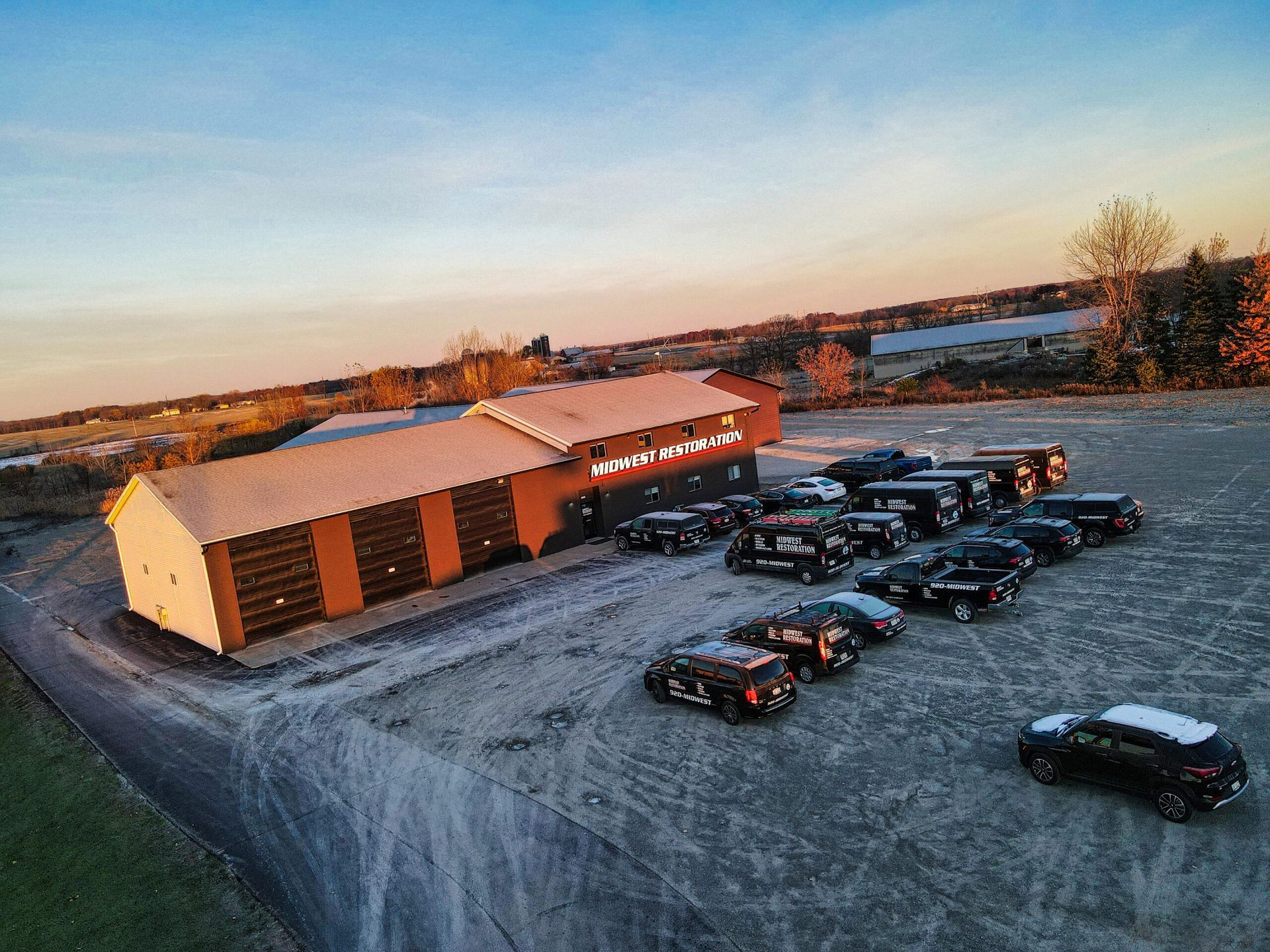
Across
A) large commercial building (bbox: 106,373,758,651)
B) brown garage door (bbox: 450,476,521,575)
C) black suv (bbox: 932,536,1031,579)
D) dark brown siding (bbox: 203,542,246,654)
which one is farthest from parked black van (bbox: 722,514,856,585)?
dark brown siding (bbox: 203,542,246,654)

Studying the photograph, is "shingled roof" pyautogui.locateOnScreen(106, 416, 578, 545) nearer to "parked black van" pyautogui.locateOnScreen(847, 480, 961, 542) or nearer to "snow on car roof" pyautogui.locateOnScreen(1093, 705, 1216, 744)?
"parked black van" pyautogui.locateOnScreen(847, 480, 961, 542)

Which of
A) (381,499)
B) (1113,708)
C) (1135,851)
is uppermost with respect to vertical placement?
(381,499)

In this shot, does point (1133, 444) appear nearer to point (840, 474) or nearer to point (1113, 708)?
point (840, 474)

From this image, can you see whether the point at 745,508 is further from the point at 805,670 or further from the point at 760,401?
the point at 760,401

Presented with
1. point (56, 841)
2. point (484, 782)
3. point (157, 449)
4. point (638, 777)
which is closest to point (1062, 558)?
point (638, 777)

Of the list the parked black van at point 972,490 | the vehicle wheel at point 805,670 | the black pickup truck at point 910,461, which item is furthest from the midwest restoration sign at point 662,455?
the vehicle wheel at point 805,670

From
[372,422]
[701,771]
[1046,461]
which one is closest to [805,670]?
[701,771]

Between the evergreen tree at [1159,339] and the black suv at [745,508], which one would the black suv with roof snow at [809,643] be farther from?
the evergreen tree at [1159,339]
